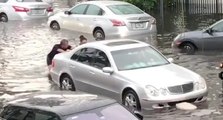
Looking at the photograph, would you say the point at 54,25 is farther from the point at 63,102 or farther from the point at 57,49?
the point at 63,102

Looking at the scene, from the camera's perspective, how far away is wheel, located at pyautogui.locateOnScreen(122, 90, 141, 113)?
11758 millimetres

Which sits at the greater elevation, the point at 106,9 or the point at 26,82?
the point at 106,9

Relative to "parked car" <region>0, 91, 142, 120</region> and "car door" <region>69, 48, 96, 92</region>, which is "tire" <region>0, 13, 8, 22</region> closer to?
"car door" <region>69, 48, 96, 92</region>

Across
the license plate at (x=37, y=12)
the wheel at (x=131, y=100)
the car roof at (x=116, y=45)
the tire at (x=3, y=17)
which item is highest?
the license plate at (x=37, y=12)

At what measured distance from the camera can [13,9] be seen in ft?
96.2

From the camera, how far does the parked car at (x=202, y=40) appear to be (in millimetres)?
18562

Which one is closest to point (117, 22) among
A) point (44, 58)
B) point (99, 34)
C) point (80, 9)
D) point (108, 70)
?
point (99, 34)

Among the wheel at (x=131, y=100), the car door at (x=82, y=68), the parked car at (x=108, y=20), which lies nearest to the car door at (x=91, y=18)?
the parked car at (x=108, y=20)

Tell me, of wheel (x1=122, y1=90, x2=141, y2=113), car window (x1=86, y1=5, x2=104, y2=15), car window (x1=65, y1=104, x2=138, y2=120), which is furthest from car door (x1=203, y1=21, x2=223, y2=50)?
car window (x1=65, y1=104, x2=138, y2=120)

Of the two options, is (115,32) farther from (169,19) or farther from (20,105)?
(20,105)

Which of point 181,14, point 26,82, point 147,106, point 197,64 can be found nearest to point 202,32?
point 197,64

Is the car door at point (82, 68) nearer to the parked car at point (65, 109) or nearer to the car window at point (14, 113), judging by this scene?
the parked car at point (65, 109)

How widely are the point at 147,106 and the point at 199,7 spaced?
19.6 meters

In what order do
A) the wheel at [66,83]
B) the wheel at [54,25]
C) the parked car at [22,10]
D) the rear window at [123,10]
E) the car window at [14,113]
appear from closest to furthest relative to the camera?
the car window at [14,113]
the wheel at [66,83]
the rear window at [123,10]
the wheel at [54,25]
the parked car at [22,10]
